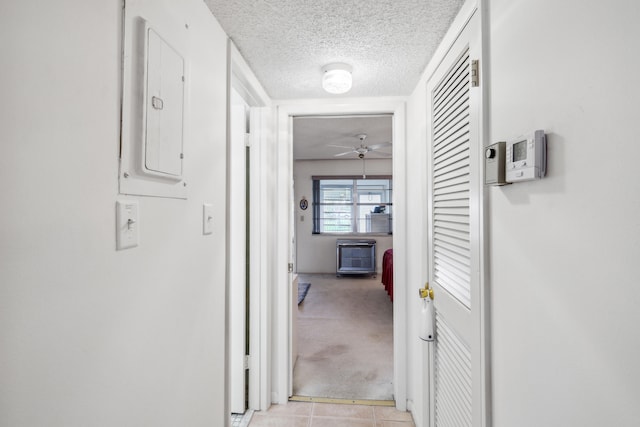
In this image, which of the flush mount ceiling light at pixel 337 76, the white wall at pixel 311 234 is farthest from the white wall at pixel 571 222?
the white wall at pixel 311 234

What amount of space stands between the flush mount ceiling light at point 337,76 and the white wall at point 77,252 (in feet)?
2.63

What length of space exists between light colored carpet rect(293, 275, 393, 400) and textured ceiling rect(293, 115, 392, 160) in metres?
2.32

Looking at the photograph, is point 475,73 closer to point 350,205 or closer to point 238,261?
point 238,261

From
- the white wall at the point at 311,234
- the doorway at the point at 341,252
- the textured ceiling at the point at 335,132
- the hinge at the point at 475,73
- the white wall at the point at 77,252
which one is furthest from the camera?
the white wall at the point at 311,234

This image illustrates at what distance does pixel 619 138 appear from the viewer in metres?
0.53

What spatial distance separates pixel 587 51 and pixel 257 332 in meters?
2.07

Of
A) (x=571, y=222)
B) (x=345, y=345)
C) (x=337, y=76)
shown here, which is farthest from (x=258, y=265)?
(x=571, y=222)

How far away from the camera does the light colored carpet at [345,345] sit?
2.37m

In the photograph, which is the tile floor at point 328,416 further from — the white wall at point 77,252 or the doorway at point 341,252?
the white wall at point 77,252

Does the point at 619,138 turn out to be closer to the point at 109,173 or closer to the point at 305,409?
the point at 109,173

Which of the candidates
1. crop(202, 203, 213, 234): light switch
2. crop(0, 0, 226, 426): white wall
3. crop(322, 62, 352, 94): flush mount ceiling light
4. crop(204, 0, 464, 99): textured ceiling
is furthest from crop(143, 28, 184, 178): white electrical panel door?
crop(322, 62, 352, 94): flush mount ceiling light

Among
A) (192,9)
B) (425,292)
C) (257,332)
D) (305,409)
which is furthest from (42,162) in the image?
(305,409)

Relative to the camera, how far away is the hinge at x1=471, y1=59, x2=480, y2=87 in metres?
1.05

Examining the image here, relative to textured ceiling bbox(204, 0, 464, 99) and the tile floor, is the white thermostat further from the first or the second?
→ the tile floor
